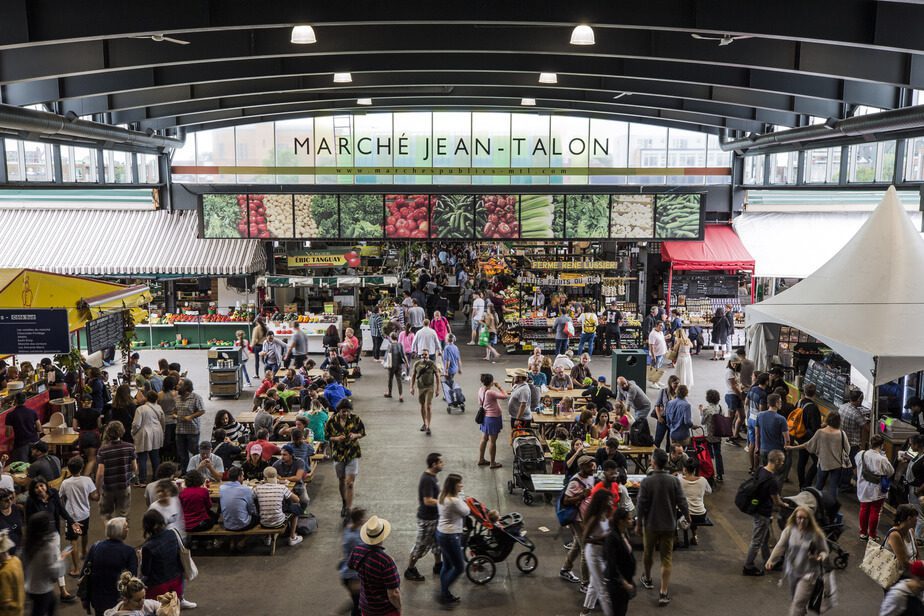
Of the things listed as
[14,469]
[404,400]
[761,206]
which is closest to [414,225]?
[404,400]

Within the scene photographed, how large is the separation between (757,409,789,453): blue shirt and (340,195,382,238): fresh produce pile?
45.3 feet

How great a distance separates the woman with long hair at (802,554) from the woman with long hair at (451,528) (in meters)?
2.93

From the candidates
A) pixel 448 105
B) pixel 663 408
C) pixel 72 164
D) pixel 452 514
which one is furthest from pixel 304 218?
pixel 452 514

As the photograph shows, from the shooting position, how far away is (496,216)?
22406 mm

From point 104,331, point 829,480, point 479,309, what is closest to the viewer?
point 829,480

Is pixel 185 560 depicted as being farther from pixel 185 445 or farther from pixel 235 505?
pixel 185 445

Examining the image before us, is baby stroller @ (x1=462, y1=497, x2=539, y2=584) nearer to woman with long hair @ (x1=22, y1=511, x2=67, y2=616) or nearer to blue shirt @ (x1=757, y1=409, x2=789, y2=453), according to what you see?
woman with long hair @ (x1=22, y1=511, x2=67, y2=616)

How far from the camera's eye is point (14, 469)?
33.6 ft

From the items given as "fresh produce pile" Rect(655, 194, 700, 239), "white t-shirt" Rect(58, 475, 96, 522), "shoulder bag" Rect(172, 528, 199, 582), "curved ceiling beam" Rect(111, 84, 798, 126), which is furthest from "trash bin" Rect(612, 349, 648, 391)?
"shoulder bag" Rect(172, 528, 199, 582)

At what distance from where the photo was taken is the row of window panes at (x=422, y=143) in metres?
23.1

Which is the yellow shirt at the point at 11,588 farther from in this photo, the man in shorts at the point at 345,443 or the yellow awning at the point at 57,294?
the yellow awning at the point at 57,294

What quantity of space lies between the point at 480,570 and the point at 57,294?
8454 millimetres

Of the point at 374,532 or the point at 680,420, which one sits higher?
the point at 374,532

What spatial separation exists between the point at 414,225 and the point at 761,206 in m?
10.4
